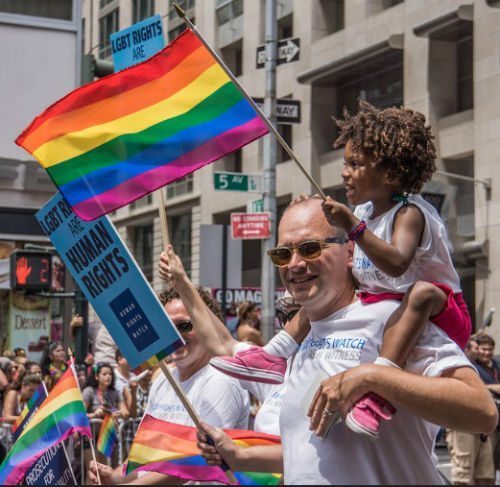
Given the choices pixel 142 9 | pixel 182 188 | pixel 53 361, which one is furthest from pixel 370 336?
pixel 182 188

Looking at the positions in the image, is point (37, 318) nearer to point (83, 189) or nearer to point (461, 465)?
point (461, 465)

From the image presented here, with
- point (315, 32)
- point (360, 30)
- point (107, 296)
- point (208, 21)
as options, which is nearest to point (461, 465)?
point (107, 296)

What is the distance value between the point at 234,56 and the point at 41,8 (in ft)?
57.9

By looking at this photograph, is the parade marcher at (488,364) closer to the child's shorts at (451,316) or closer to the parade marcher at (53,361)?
Result: the parade marcher at (53,361)

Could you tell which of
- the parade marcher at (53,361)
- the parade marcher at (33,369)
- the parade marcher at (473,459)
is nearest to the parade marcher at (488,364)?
the parade marcher at (473,459)

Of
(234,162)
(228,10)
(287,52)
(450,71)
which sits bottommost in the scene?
(234,162)

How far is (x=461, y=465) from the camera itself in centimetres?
1347

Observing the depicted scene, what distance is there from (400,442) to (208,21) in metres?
34.6

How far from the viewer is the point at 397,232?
11.9 ft

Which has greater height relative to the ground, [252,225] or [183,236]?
[252,225]

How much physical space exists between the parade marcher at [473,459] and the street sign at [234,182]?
5636mm

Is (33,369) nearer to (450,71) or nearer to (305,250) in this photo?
(305,250)

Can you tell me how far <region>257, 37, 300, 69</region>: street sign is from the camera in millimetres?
19438

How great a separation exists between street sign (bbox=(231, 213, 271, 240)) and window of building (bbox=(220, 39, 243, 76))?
68.2ft
